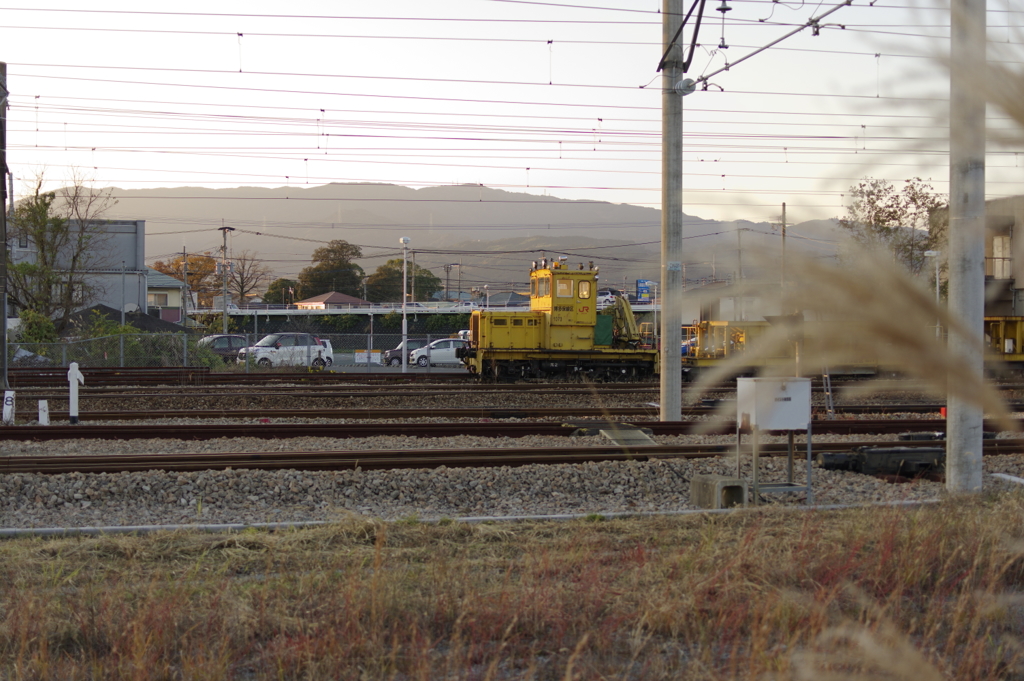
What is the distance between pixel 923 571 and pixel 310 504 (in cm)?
550

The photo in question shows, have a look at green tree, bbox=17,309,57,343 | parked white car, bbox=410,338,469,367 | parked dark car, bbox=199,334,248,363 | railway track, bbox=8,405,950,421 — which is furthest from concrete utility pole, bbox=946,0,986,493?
parked white car, bbox=410,338,469,367

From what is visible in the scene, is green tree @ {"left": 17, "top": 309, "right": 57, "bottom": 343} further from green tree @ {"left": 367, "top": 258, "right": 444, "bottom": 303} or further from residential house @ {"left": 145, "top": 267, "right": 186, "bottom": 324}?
green tree @ {"left": 367, "top": 258, "right": 444, "bottom": 303}

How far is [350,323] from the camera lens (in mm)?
71250

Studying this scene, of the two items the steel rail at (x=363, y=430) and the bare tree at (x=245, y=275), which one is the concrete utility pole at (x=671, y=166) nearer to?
the steel rail at (x=363, y=430)

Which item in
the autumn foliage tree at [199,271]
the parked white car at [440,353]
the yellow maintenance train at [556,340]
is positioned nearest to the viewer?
the yellow maintenance train at [556,340]

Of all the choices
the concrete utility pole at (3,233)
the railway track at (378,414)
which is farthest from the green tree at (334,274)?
the railway track at (378,414)

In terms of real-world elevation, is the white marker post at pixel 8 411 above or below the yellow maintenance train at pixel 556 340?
below

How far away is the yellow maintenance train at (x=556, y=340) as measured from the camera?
24984mm

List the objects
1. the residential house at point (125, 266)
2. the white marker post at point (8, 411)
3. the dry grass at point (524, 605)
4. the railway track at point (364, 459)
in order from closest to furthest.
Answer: the dry grass at point (524, 605) < the railway track at point (364, 459) < the white marker post at point (8, 411) < the residential house at point (125, 266)

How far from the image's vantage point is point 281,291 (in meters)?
103

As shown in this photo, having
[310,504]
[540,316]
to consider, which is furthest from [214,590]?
[540,316]

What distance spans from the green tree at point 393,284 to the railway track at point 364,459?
303 feet

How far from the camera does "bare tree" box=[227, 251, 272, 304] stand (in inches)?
3821

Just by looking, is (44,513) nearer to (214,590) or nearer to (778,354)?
(214,590)
